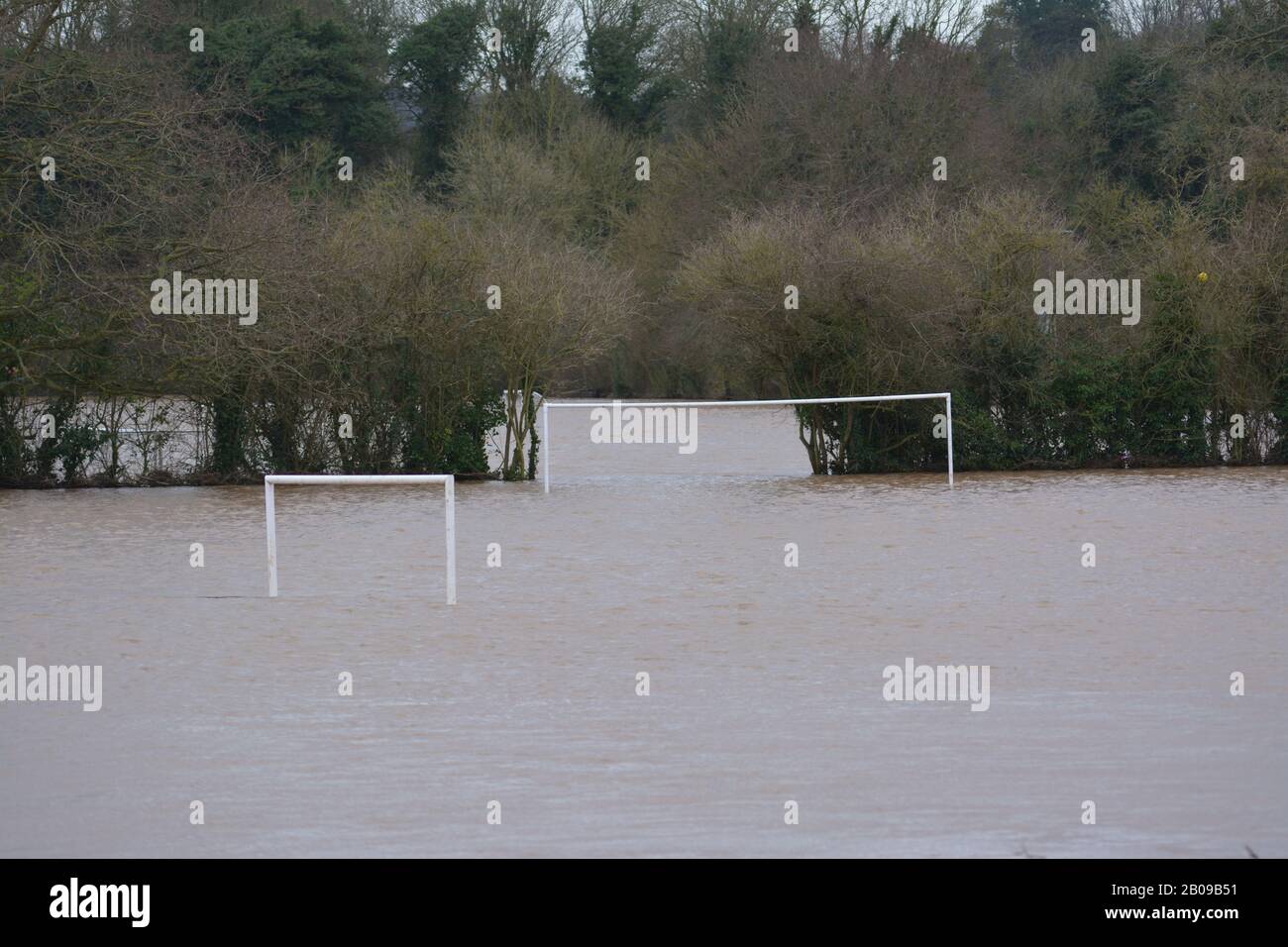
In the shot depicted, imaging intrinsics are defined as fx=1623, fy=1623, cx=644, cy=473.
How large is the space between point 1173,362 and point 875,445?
15.8 feet

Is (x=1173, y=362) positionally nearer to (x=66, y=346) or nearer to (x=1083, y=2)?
(x=66, y=346)

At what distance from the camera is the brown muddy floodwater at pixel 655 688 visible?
6809 mm

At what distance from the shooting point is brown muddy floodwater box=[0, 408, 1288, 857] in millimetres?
6809

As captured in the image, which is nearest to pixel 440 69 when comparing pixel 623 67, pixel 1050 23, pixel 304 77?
pixel 623 67

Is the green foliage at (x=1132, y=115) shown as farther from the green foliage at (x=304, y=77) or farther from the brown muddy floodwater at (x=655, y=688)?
the brown muddy floodwater at (x=655, y=688)

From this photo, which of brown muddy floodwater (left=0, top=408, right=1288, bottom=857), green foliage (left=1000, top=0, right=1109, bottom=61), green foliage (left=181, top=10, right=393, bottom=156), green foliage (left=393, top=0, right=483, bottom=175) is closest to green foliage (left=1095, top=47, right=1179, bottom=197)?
green foliage (left=1000, top=0, right=1109, bottom=61)

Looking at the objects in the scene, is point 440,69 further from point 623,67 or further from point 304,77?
point 304,77

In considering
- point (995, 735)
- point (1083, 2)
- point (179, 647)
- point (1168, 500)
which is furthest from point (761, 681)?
point (1083, 2)

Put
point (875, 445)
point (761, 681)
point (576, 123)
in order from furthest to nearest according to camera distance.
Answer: point (576, 123), point (875, 445), point (761, 681)

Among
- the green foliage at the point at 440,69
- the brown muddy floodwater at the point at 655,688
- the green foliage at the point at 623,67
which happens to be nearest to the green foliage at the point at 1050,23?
the green foliage at the point at 623,67

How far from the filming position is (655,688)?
9.62m

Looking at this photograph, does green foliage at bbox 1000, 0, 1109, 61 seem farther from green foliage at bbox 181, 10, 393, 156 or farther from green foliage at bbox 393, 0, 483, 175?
green foliage at bbox 181, 10, 393, 156

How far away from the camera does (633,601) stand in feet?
43.0

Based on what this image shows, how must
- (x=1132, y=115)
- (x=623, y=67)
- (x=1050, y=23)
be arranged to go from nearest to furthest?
1. (x=1132, y=115)
2. (x=623, y=67)
3. (x=1050, y=23)
